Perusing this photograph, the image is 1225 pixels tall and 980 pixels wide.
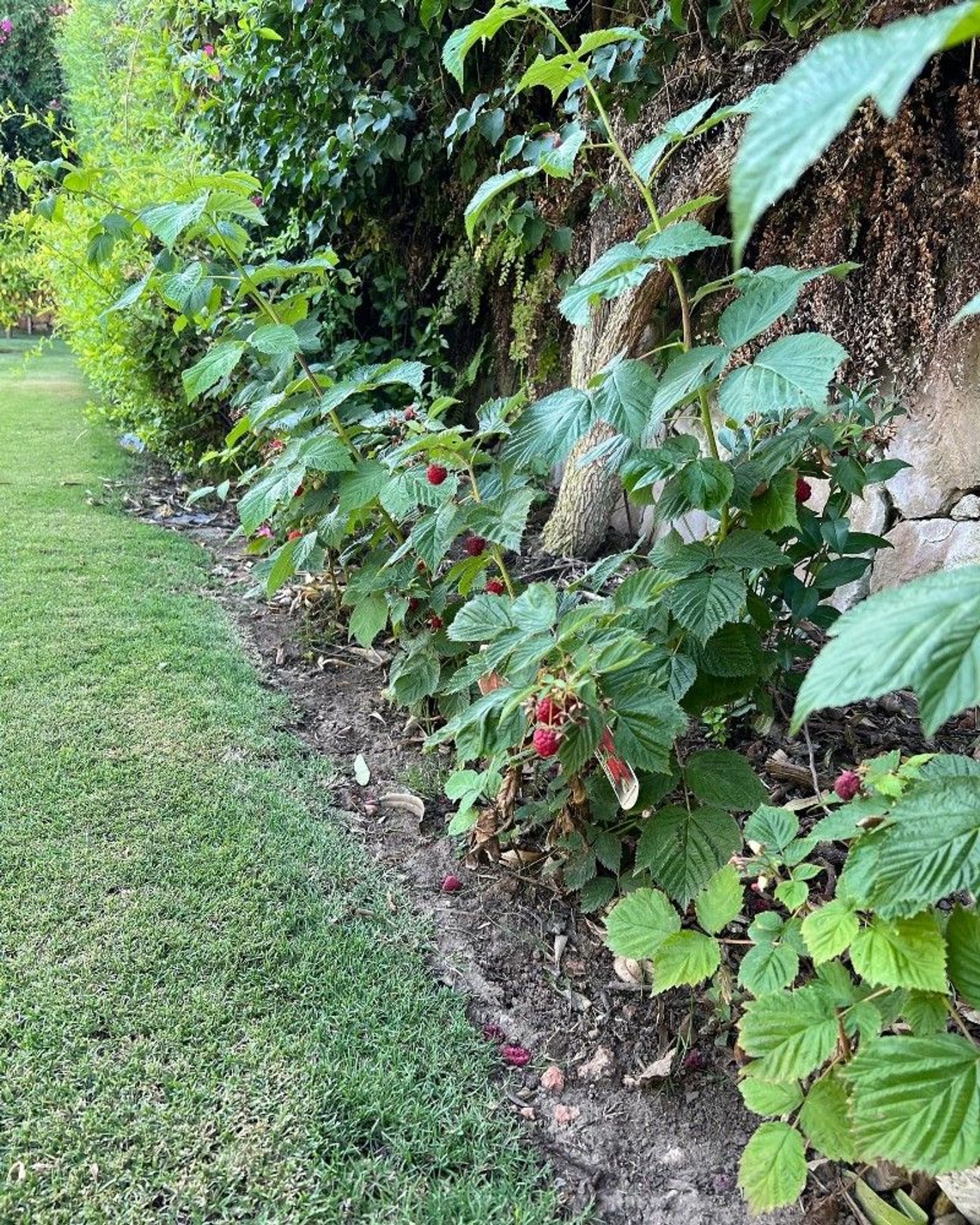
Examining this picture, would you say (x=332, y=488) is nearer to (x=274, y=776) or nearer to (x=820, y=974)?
(x=274, y=776)

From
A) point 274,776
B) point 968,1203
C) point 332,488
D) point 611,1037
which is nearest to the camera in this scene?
point 968,1203

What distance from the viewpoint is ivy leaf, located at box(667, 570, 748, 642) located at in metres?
1.19

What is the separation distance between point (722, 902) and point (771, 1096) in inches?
8.8

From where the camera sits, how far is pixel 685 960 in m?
1.02

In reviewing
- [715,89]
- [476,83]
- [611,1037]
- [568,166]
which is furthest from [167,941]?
[476,83]

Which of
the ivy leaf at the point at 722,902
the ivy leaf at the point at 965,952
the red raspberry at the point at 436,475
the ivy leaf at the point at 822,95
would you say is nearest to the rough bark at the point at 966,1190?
the ivy leaf at the point at 965,952

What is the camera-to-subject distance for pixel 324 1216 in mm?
986

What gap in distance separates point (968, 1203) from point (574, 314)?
1.14m

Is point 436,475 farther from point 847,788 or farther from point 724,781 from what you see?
point 847,788

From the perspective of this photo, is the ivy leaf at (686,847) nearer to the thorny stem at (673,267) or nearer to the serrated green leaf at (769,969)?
the serrated green leaf at (769,969)

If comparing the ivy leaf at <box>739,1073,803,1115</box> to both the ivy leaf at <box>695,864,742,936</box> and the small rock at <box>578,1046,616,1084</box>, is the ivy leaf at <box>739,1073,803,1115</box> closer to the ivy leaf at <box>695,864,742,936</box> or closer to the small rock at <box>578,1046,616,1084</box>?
the ivy leaf at <box>695,864,742,936</box>

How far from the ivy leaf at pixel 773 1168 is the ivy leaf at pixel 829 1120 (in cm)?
2

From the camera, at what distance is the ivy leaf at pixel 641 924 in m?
1.09

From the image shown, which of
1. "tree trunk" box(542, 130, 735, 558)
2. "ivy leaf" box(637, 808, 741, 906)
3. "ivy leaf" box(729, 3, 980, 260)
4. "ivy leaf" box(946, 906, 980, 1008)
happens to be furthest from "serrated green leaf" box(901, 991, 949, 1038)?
"tree trunk" box(542, 130, 735, 558)
